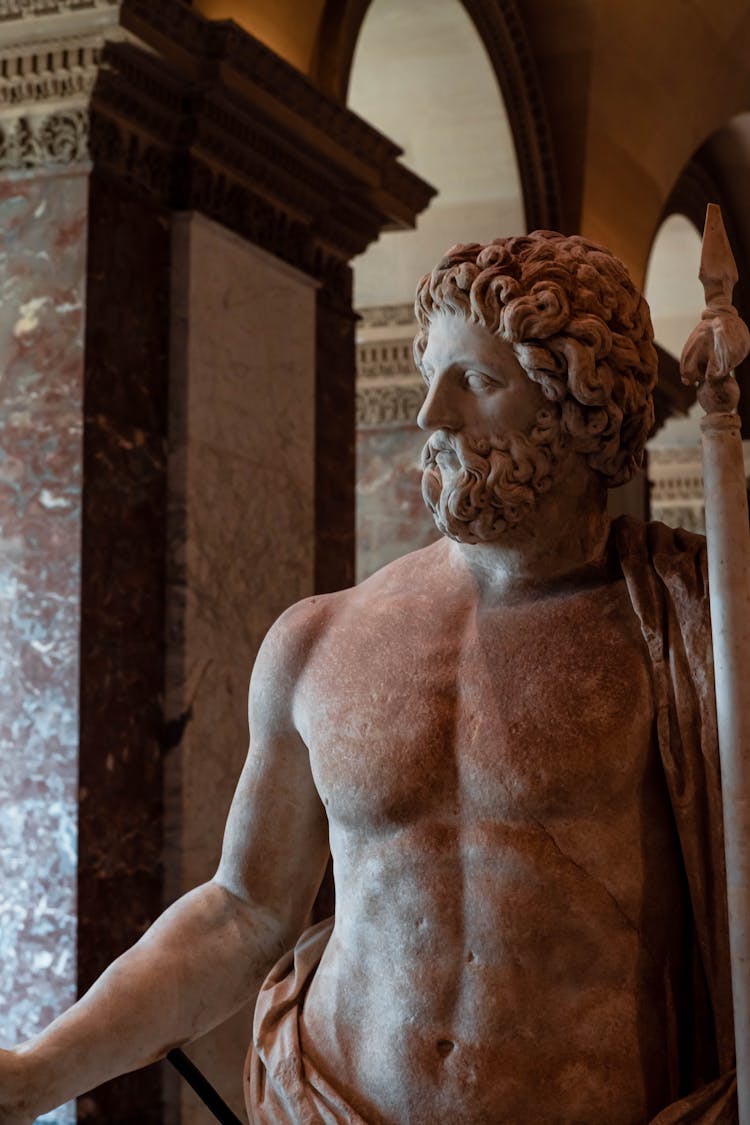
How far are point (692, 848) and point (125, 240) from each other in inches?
158

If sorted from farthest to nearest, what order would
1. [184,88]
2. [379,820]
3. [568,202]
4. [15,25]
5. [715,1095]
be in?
[568,202] < [184,88] < [15,25] < [379,820] < [715,1095]

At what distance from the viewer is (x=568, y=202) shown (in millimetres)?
9664

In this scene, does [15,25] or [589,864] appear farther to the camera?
[15,25]

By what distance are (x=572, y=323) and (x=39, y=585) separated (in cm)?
344

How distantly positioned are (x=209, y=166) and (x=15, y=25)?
0.85 m

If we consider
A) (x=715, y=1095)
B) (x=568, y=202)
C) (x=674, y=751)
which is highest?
(x=568, y=202)

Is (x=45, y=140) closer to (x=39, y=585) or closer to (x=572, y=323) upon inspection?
(x=39, y=585)

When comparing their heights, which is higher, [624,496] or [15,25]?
[15,25]

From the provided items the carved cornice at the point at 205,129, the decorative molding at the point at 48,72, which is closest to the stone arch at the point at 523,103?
the carved cornice at the point at 205,129

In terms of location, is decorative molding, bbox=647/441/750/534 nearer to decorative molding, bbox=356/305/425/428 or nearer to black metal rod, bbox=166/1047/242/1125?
decorative molding, bbox=356/305/425/428

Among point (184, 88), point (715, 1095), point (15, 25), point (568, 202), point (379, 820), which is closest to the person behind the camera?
point (715, 1095)

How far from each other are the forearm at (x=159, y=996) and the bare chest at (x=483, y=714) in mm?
242

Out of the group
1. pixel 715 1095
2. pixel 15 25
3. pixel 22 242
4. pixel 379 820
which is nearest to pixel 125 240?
pixel 22 242

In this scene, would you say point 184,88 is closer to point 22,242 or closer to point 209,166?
point 209,166
